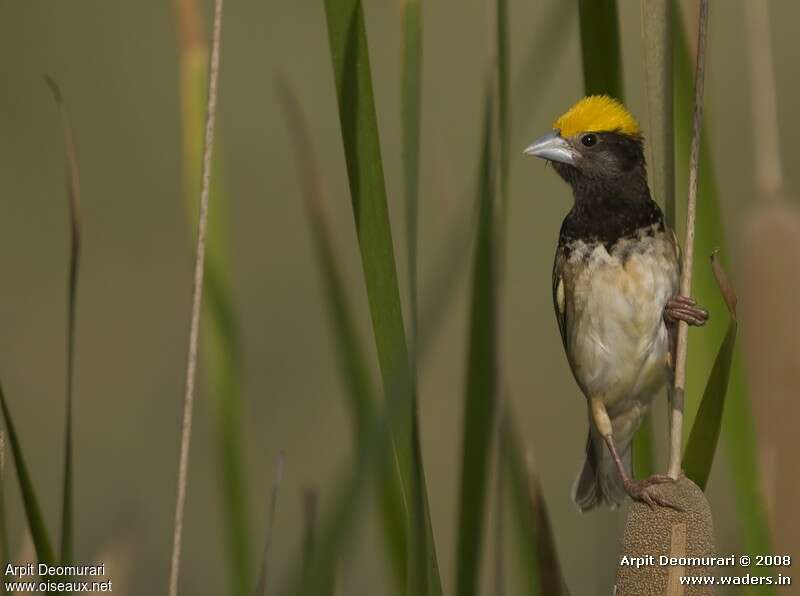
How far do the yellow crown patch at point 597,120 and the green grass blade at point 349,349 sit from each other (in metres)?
0.61

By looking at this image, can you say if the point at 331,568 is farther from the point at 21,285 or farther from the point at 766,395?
the point at 21,285

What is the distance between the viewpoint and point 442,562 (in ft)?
17.3

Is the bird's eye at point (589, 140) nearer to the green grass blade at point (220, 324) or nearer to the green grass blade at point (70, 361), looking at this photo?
the green grass blade at point (220, 324)

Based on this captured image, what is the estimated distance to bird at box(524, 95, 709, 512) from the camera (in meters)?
2.77

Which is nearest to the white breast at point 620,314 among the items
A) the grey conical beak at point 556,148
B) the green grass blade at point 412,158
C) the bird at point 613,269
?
the bird at point 613,269

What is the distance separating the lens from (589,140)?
2.81m

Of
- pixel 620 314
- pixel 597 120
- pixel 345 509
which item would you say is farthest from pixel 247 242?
pixel 345 509

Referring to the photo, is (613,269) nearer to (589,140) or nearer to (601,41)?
(589,140)

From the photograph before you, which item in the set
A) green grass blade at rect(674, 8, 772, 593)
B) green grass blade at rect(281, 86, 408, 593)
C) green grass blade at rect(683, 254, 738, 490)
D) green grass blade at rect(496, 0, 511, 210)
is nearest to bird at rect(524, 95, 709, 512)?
green grass blade at rect(674, 8, 772, 593)

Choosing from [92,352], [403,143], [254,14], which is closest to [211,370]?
[403,143]

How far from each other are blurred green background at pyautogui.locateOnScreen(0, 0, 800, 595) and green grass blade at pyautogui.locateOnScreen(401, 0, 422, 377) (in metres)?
3.17

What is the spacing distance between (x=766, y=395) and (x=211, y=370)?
37.2 inches

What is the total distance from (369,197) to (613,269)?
1.18 m

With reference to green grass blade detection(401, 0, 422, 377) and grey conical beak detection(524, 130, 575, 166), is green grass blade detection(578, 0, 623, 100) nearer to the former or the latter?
green grass blade detection(401, 0, 422, 377)
